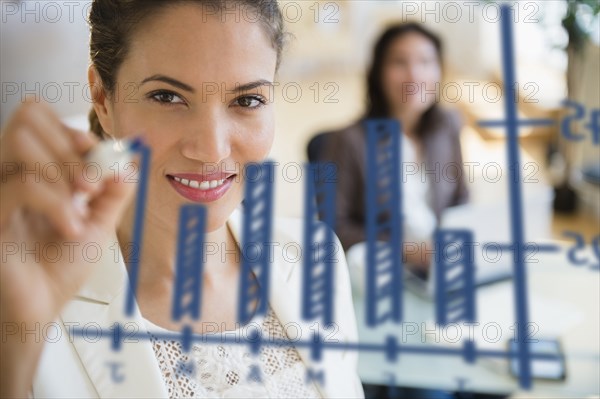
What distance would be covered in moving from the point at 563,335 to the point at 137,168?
421 millimetres

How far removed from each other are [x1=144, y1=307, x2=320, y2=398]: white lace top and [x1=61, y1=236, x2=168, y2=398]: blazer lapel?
2cm

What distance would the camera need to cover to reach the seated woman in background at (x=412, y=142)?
0.68 metres

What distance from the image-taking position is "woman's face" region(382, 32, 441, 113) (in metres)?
0.81

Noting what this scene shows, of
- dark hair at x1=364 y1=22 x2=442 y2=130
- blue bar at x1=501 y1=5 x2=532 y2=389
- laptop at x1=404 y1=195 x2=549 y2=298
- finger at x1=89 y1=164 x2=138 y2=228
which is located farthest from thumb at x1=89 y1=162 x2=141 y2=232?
dark hair at x1=364 y1=22 x2=442 y2=130

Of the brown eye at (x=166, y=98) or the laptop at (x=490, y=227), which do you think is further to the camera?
the laptop at (x=490, y=227)

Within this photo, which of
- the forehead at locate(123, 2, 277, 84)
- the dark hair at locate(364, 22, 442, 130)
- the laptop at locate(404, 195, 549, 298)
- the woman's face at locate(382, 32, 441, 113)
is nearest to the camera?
the forehead at locate(123, 2, 277, 84)

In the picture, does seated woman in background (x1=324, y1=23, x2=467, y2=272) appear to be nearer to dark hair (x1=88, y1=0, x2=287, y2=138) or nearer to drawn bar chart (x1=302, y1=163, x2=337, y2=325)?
drawn bar chart (x1=302, y1=163, x2=337, y2=325)

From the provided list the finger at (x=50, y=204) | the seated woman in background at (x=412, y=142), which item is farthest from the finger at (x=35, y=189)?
the seated woman in background at (x=412, y=142)

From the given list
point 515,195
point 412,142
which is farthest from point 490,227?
point 515,195

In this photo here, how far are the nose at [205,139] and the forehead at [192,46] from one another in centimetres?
3

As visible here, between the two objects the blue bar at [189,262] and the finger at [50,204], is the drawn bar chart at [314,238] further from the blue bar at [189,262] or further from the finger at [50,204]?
the finger at [50,204]

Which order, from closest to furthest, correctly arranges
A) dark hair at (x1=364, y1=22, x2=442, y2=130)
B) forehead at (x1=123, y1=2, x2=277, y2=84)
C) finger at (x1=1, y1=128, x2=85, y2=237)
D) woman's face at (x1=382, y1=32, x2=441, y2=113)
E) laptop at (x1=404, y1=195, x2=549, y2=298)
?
finger at (x1=1, y1=128, x2=85, y2=237) < forehead at (x1=123, y1=2, x2=277, y2=84) < laptop at (x1=404, y1=195, x2=549, y2=298) < woman's face at (x1=382, y1=32, x2=441, y2=113) < dark hair at (x1=364, y1=22, x2=442, y2=130)

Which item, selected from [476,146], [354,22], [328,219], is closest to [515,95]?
[328,219]

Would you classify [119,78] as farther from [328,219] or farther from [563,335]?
[563,335]
